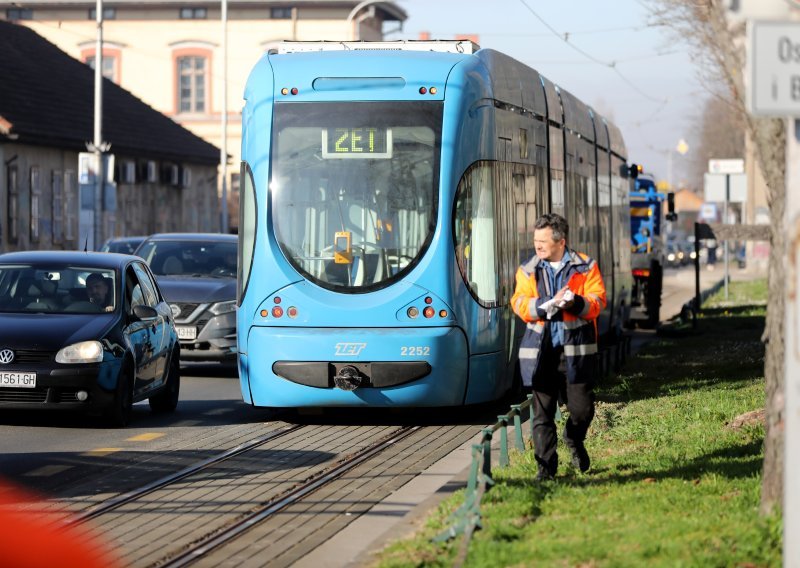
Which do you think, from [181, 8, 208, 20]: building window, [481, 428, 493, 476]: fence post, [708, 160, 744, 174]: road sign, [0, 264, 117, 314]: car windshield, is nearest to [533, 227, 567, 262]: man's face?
[481, 428, 493, 476]: fence post

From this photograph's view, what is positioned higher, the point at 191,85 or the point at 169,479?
the point at 191,85

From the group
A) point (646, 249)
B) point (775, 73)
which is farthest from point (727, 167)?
point (775, 73)

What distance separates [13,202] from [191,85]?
104 feet

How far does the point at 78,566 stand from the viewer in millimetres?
4785

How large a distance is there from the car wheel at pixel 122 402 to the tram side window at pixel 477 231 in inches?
117

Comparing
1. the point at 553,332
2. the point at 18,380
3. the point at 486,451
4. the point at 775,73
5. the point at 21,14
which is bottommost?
the point at 486,451

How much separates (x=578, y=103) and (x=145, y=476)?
1305 cm

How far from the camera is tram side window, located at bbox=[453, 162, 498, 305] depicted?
→ 14.8 metres

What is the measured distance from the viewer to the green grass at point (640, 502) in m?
7.77

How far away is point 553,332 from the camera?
10.4m

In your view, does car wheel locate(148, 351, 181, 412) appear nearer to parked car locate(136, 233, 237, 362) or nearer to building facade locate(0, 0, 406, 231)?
parked car locate(136, 233, 237, 362)

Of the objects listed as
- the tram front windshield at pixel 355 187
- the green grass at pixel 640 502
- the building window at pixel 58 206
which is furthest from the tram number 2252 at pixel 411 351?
the building window at pixel 58 206

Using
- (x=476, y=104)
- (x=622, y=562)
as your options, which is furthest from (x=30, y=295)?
(x=622, y=562)

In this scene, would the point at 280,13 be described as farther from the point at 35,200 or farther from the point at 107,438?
the point at 107,438
